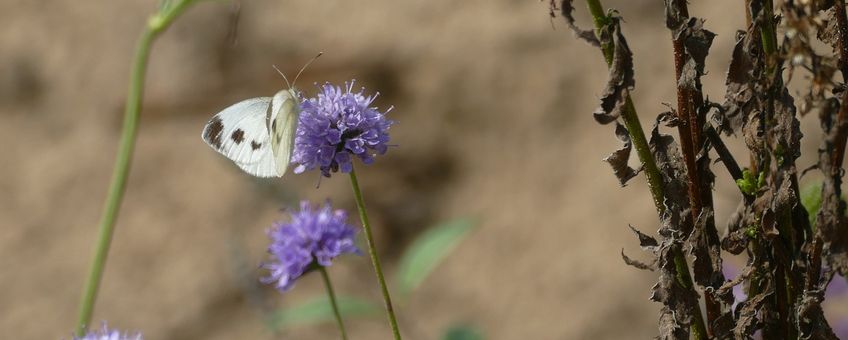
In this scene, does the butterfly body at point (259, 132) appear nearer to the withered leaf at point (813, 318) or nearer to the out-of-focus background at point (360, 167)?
the withered leaf at point (813, 318)

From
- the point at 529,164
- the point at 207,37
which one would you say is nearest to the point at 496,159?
the point at 529,164

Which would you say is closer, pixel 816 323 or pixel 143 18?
pixel 816 323

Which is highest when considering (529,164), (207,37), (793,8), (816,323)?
(207,37)

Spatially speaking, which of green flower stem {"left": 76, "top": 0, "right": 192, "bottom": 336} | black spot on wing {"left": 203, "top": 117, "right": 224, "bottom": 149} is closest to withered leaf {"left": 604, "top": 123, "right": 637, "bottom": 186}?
black spot on wing {"left": 203, "top": 117, "right": 224, "bottom": 149}

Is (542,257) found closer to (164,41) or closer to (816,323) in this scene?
(164,41)

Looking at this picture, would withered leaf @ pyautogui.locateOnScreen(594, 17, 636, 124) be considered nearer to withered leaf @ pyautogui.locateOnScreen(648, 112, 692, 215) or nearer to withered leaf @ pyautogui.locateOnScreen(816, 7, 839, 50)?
withered leaf @ pyautogui.locateOnScreen(648, 112, 692, 215)

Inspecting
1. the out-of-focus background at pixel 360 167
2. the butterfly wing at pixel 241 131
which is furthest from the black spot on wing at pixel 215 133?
the out-of-focus background at pixel 360 167

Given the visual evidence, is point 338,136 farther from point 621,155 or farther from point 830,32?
point 830,32
